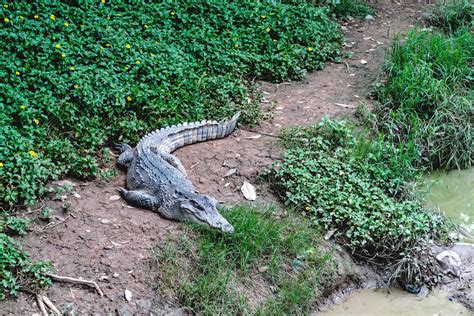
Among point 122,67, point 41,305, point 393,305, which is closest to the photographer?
point 41,305

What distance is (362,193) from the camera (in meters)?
6.57

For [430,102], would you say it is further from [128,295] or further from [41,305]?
[41,305]

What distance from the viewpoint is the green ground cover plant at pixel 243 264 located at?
5371mm

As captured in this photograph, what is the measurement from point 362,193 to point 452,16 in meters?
4.73

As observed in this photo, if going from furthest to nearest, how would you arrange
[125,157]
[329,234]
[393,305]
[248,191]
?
[125,157], [248,191], [329,234], [393,305]

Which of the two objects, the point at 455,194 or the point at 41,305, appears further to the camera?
the point at 455,194

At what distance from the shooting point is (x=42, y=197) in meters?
5.86

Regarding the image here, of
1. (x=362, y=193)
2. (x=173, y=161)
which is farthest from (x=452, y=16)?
(x=173, y=161)

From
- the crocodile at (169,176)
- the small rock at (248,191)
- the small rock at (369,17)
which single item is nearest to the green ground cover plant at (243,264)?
the crocodile at (169,176)

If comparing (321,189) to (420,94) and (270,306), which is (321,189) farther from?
(420,94)

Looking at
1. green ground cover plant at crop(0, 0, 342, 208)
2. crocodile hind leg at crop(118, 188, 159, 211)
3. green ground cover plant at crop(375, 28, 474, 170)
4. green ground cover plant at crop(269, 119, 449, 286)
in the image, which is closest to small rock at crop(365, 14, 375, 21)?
green ground cover plant at crop(0, 0, 342, 208)

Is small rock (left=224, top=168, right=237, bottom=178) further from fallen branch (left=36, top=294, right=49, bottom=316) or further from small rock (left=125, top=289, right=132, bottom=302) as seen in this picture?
fallen branch (left=36, top=294, right=49, bottom=316)

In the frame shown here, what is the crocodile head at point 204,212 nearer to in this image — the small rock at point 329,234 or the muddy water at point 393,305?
the small rock at point 329,234

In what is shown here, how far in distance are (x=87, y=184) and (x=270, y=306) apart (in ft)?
6.99
